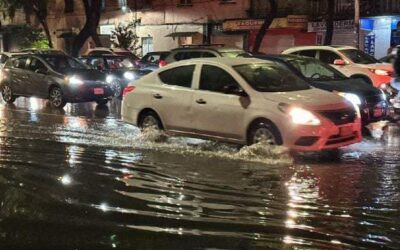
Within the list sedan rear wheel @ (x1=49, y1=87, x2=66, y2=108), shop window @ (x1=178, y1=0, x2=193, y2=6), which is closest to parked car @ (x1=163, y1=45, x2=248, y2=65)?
sedan rear wheel @ (x1=49, y1=87, x2=66, y2=108)

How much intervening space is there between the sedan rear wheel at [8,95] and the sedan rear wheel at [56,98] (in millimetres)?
2027

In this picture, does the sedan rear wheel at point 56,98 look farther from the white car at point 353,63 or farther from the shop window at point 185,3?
the shop window at point 185,3

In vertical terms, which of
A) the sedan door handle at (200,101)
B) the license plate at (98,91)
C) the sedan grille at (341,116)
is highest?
the sedan door handle at (200,101)

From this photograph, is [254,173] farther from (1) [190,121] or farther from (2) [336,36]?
(2) [336,36]

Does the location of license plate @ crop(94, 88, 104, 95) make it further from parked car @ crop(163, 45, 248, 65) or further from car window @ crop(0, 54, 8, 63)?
car window @ crop(0, 54, 8, 63)

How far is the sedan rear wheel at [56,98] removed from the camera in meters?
17.5

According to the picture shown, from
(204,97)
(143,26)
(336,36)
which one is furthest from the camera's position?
(143,26)

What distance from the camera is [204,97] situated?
32.6 ft

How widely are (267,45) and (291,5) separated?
2.68 meters

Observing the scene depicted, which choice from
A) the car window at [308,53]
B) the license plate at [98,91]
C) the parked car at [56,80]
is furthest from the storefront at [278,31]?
the license plate at [98,91]

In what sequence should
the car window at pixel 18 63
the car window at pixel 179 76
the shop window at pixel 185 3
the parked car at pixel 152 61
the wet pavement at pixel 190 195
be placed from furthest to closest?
the shop window at pixel 185 3
the parked car at pixel 152 61
the car window at pixel 18 63
the car window at pixel 179 76
the wet pavement at pixel 190 195

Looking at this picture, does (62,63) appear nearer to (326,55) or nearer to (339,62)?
(326,55)

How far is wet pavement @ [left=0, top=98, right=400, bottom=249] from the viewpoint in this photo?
18.4ft

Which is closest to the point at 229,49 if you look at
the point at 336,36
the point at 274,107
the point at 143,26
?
the point at 274,107
